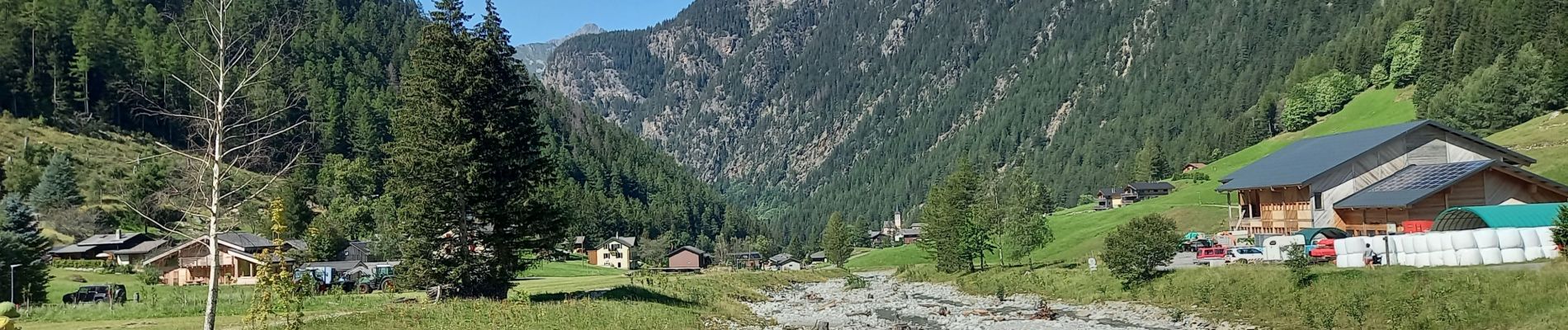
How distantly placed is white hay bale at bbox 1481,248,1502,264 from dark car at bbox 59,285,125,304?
59.1m

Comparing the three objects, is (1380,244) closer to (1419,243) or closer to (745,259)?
(1419,243)

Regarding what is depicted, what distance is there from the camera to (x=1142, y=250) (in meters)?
43.0

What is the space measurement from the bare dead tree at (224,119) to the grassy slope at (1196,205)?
70.0m

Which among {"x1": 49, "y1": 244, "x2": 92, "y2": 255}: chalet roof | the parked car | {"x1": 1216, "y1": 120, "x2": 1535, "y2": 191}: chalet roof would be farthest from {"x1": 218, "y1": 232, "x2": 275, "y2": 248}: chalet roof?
{"x1": 1216, "y1": 120, "x2": 1535, "y2": 191}: chalet roof

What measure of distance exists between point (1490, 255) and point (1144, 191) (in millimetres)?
128997

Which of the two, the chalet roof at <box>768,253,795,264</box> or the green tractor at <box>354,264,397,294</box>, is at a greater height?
the green tractor at <box>354,264,397,294</box>

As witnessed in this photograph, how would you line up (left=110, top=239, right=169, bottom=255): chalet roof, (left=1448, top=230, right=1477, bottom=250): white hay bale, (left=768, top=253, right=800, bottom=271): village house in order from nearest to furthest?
(left=1448, top=230, right=1477, bottom=250): white hay bale < (left=110, top=239, right=169, bottom=255): chalet roof < (left=768, top=253, right=800, bottom=271): village house

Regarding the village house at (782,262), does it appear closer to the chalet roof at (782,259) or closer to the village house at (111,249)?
the chalet roof at (782,259)

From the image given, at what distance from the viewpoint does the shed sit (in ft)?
116

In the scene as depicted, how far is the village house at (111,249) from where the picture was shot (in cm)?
8394

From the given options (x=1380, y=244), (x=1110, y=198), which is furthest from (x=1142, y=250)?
(x=1110, y=198)

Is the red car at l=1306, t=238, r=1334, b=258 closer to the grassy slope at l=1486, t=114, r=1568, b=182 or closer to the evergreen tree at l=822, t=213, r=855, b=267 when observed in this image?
the grassy slope at l=1486, t=114, r=1568, b=182

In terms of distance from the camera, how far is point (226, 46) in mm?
17609

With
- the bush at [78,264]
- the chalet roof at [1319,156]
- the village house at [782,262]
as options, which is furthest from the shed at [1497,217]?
the village house at [782,262]
